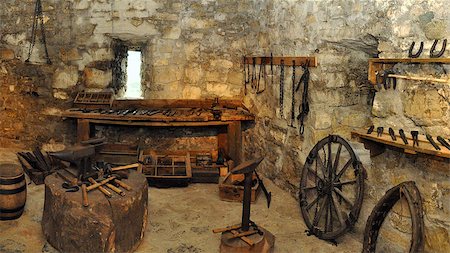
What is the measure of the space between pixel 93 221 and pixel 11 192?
1.28 meters

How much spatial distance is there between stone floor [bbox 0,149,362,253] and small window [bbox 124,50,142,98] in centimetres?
204

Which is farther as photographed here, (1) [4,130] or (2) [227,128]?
(1) [4,130]

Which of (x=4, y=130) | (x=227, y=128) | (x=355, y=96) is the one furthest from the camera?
(x=4, y=130)

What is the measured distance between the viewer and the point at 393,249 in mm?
3410

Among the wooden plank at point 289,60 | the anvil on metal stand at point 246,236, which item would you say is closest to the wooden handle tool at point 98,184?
the anvil on metal stand at point 246,236

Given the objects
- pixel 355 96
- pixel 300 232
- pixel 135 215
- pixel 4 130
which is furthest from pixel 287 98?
pixel 4 130

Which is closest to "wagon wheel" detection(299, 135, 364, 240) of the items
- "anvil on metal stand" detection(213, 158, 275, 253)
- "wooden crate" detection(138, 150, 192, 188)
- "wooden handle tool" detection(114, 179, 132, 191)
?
"anvil on metal stand" detection(213, 158, 275, 253)

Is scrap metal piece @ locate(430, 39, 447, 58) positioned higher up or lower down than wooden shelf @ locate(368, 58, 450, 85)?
higher up

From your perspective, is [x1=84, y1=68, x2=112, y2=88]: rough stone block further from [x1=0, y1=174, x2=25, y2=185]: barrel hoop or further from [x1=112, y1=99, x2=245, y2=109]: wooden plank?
[x1=0, y1=174, x2=25, y2=185]: barrel hoop

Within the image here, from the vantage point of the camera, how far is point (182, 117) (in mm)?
5609

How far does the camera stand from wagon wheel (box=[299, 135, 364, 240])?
12.4 ft

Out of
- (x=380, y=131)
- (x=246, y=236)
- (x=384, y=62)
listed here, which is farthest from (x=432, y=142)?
(x=246, y=236)

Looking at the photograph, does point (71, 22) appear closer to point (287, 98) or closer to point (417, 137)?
point (287, 98)

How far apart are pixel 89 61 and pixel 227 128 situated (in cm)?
235
